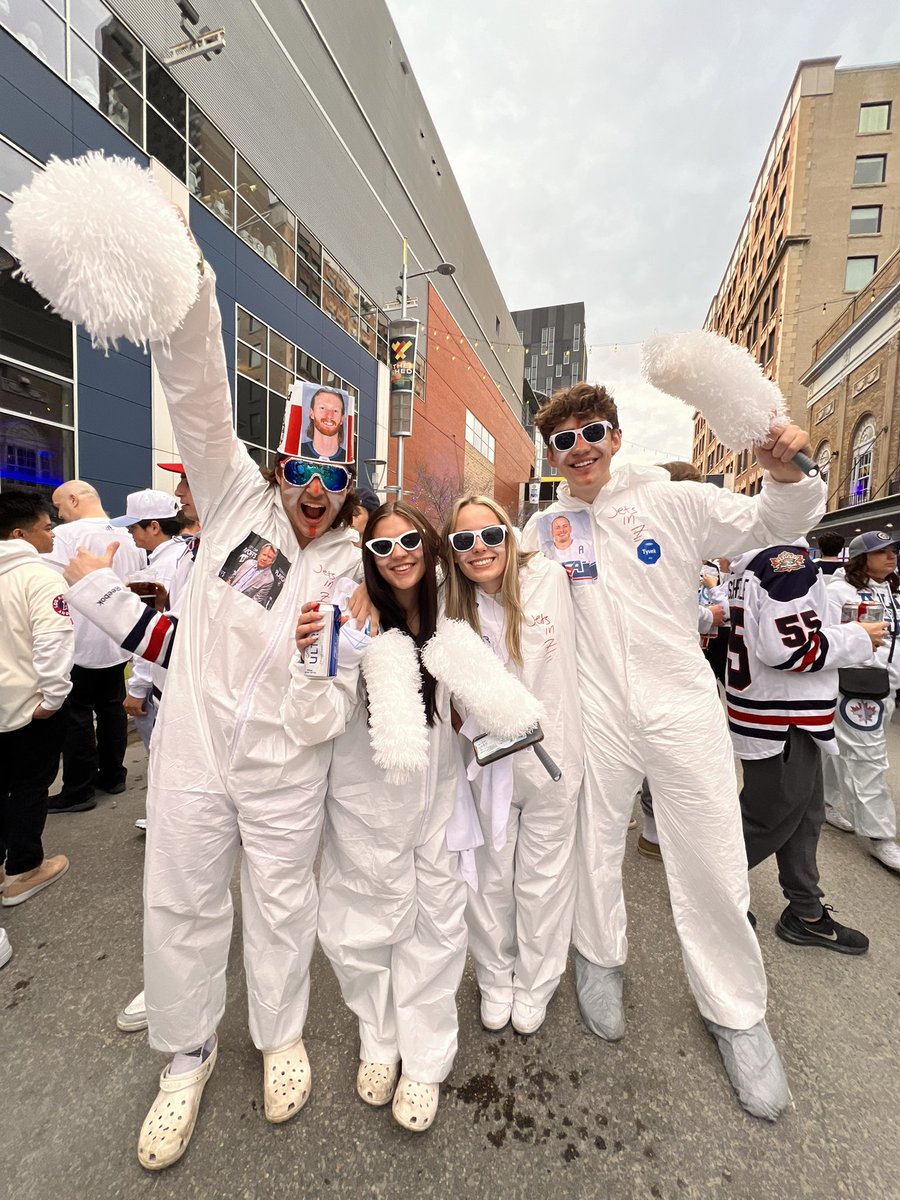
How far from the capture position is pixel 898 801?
3979 millimetres

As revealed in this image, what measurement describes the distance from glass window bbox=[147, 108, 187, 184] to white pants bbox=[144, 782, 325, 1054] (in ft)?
41.3

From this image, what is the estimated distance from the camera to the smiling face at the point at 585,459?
2029mm

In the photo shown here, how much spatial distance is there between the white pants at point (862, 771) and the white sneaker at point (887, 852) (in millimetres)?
39

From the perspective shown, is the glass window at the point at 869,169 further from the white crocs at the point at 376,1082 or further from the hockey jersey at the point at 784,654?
the white crocs at the point at 376,1082

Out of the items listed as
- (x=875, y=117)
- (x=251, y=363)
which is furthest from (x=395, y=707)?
(x=875, y=117)

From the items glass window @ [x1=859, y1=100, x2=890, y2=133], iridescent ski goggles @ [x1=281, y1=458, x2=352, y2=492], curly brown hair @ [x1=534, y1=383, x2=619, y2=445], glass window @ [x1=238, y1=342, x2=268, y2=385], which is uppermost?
glass window @ [x1=859, y1=100, x2=890, y2=133]

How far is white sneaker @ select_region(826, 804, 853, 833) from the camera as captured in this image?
3449 mm

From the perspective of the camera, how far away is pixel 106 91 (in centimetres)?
877

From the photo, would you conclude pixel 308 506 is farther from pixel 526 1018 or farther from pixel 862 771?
pixel 862 771

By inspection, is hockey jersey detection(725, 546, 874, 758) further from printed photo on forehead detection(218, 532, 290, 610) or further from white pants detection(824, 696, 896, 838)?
printed photo on forehead detection(218, 532, 290, 610)

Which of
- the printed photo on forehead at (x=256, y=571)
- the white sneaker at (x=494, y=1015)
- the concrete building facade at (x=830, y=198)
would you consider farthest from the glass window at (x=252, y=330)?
the concrete building facade at (x=830, y=198)

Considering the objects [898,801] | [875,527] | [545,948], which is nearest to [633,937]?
[545,948]

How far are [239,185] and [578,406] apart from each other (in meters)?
14.0

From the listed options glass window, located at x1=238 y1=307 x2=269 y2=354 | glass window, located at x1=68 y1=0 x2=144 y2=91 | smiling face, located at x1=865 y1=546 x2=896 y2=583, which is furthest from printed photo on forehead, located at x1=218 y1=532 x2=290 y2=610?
glass window, located at x1=238 y1=307 x2=269 y2=354
